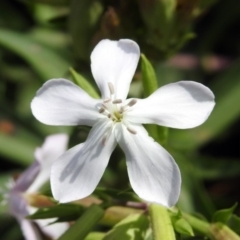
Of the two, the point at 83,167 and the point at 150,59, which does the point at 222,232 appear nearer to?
the point at 83,167

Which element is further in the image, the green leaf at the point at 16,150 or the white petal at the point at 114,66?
the green leaf at the point at 16,150

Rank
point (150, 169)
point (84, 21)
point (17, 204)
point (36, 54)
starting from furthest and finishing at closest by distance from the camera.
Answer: point (36, 54), point (84, 21), point (17, 204), point (150, 169)

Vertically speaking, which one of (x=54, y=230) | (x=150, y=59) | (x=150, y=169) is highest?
(x=150, y=59)

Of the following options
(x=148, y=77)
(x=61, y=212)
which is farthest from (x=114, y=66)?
(x=61, y=212)

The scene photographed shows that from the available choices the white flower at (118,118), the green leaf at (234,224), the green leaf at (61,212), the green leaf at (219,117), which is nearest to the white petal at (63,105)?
the white flower at (118,118)

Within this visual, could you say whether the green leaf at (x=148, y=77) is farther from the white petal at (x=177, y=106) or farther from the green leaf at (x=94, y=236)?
the green leaf at (x=94, y=236)

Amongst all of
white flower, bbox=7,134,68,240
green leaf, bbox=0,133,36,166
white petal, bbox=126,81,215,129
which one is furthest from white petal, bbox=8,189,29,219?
green leaf, bbox=0,133,36,166

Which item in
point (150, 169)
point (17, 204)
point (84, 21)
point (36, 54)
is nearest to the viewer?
point (150, 169)

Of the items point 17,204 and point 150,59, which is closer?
point 17,204

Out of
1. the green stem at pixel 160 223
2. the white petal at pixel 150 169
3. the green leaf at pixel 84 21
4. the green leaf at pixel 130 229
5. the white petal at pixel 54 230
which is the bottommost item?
the white petal at pixel 54 230
